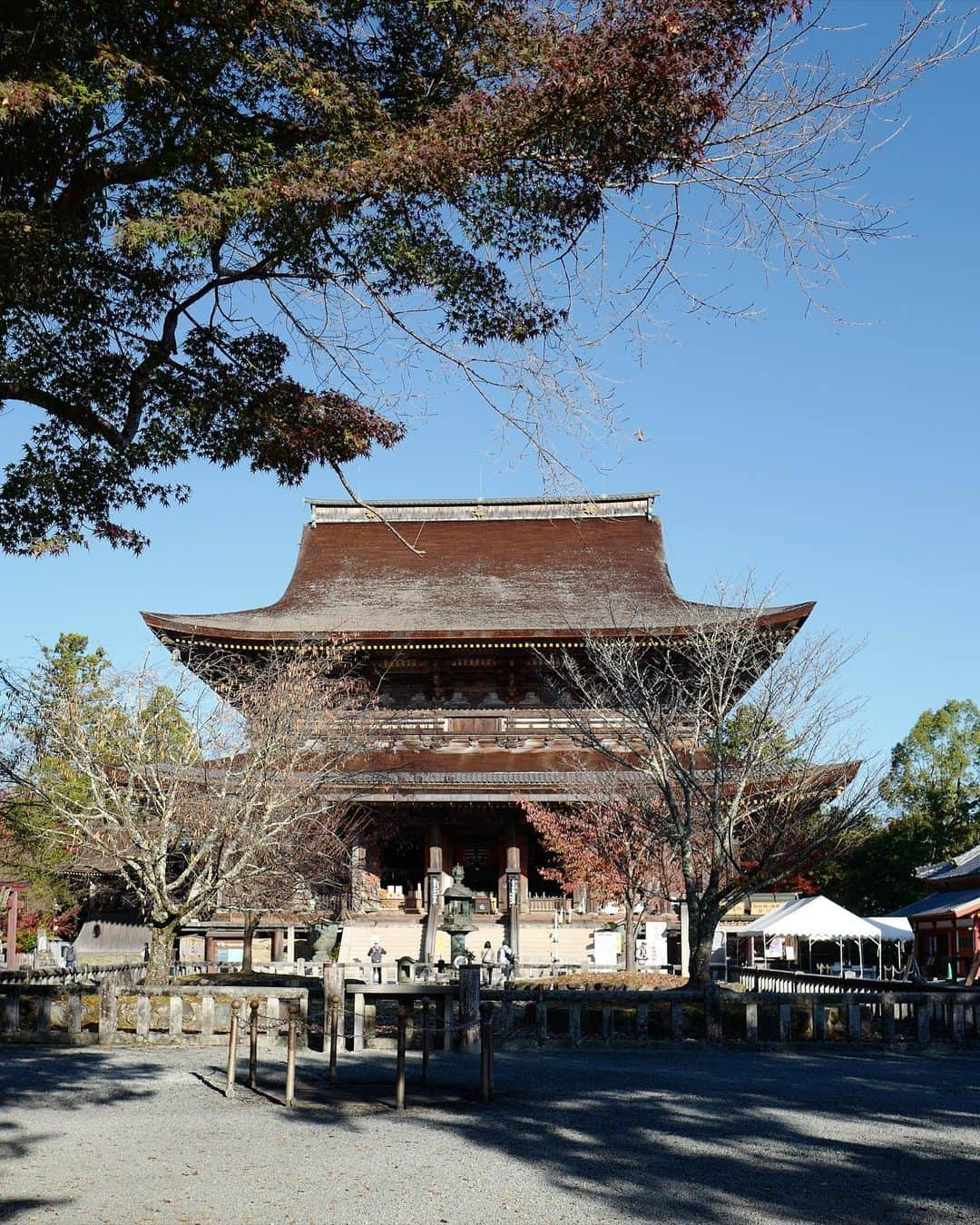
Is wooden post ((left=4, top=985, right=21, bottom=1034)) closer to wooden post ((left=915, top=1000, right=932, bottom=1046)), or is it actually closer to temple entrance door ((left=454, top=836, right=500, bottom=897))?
wooden post ((left=915, top=1000, right=932, bottom=1046))

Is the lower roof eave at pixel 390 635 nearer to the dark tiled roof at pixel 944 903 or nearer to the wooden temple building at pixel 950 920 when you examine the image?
the dark tiled roof at pixel 944 903

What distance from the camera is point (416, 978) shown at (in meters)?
22.5

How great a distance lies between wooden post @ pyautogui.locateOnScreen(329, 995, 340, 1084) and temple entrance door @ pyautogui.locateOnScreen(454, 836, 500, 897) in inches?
736

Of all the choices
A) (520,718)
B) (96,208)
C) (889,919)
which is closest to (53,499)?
(96,208)

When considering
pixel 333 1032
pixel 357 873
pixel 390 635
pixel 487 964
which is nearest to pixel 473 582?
pixel 390 635

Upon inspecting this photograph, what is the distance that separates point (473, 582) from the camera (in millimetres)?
32688

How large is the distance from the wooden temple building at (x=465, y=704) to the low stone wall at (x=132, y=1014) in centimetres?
1154

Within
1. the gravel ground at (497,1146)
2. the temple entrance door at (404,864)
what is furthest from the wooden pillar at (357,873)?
the gravel ground at (497,1146)

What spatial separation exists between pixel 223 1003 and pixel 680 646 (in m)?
14.2

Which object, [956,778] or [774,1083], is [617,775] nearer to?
[774,1083]

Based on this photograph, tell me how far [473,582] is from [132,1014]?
773 inches

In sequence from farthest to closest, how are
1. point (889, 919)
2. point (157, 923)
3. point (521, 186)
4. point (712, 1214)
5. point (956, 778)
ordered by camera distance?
point (956, 778) → point (889, 919) → point (157, 923) → point (521, 186) → point (712, 1214)

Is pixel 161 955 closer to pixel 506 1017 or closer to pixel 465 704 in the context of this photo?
pixel 506 1017

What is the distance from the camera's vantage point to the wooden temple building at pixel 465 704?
88.7 ft
